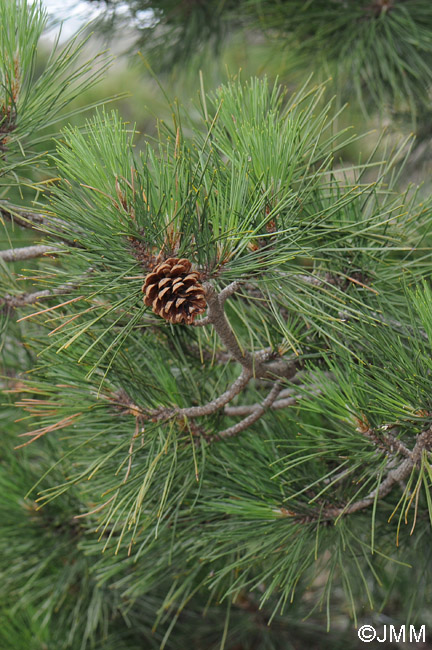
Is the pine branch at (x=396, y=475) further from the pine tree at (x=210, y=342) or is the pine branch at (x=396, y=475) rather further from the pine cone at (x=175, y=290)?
the pine cone at (x=175, y=290)

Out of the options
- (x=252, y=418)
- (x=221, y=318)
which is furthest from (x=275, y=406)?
(x=221, y=318)

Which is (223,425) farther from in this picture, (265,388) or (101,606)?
(101,606)

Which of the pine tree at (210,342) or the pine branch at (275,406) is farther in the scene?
the pine branch at (275,406)

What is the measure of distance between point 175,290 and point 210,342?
14 centimetres

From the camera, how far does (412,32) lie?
0.67 metres

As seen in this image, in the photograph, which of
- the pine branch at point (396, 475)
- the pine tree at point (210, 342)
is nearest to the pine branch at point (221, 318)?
the pine tree at point (210, 342)

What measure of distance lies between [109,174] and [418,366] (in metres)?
0.19

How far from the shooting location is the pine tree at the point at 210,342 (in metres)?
0.33

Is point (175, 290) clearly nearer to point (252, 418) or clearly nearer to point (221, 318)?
point (221, 318)

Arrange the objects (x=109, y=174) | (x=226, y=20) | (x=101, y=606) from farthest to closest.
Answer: (x=226, y=20), (x=101, y=606), (x=109, y=174)

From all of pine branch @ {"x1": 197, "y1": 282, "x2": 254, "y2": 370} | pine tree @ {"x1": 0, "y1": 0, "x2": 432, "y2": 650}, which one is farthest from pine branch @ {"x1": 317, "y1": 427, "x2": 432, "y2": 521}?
pine branch @ {"x1": 197, "y1": 282, "x2": 254, "y2": 370}

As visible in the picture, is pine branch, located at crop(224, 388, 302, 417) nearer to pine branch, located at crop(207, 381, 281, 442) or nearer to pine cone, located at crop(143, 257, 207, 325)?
pine branch, located at crop(207, 381, 281, 442)

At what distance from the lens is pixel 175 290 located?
0.32 metres

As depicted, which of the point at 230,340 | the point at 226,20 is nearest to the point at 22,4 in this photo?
the point at 230,340
